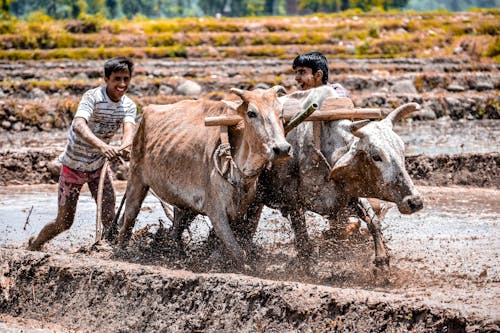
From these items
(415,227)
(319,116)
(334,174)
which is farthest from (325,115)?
(415,227)

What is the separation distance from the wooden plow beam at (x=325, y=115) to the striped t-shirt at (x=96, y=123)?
1298 millimetres

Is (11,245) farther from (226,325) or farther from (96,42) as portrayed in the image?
(96,42)

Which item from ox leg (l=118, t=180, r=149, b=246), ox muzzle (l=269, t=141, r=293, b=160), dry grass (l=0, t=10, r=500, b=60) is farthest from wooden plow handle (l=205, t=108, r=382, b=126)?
dry grass (l=0, t=10, r=500, b=60)

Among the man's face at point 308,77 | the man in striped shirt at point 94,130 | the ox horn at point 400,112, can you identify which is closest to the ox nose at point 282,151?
the ox horn at point 400,112

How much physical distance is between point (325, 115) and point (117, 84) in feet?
6.28

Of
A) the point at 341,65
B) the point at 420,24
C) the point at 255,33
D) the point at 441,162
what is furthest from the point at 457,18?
the point at 441,162

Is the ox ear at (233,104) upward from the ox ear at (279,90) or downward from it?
downward

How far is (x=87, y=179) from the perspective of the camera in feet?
28.7

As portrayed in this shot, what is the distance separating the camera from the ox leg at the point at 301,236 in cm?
806

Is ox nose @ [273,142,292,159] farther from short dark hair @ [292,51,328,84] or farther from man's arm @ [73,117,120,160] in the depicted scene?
short dark hair @ [292,51,328,84]

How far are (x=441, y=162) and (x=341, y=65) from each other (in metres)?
17.1

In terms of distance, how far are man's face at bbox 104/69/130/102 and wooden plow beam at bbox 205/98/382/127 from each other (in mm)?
1248

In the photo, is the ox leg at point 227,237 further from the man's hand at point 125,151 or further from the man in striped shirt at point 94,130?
the man in striped shirt at point 94,130

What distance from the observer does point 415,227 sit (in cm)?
1056
